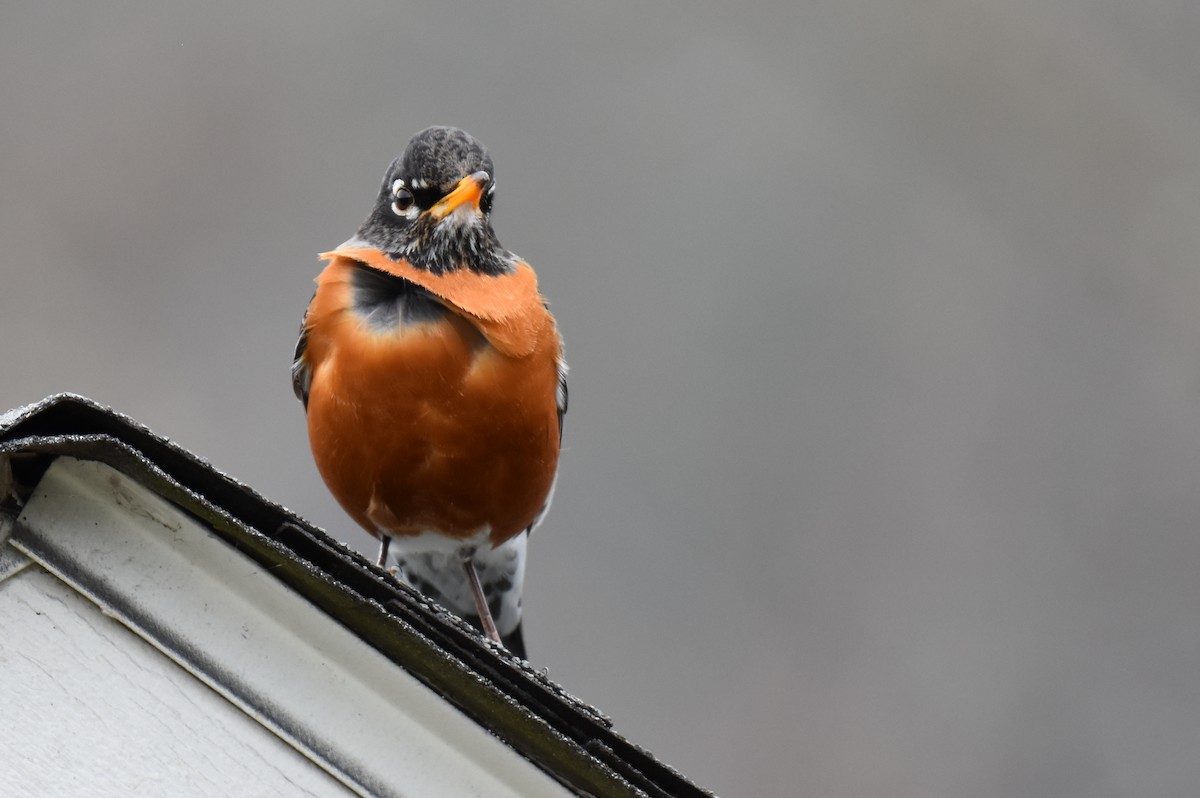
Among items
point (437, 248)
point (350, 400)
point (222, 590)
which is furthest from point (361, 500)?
point (222, 590)

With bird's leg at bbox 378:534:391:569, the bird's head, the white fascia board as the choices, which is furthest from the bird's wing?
the white fascia board

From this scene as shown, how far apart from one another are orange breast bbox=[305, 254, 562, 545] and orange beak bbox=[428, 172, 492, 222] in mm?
137

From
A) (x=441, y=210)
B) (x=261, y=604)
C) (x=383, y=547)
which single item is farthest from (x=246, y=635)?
(x=383, y=547)

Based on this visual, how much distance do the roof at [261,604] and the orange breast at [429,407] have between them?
96cm

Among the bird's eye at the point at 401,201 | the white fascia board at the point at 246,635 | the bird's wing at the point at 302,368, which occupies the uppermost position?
the bird's eye at the point at 401,201

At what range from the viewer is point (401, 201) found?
275 cm

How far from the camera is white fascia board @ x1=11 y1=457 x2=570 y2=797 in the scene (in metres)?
1.52

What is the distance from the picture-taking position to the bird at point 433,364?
2.51 meters

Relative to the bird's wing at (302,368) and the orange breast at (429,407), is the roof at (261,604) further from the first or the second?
the bird's wing at (302,368)

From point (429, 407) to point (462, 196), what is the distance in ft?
1.42

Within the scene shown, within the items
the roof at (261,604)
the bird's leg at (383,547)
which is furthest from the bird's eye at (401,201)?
the roof at (261,604)

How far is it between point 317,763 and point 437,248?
1.35m

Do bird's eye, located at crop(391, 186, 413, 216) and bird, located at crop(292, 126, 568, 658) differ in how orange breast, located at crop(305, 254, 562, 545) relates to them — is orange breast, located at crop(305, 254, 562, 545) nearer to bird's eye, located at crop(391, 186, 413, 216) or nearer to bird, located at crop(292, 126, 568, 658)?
bird, located at crop(292, 126, 568, 658)

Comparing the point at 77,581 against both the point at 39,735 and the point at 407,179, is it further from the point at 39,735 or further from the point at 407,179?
the point at 407,179
